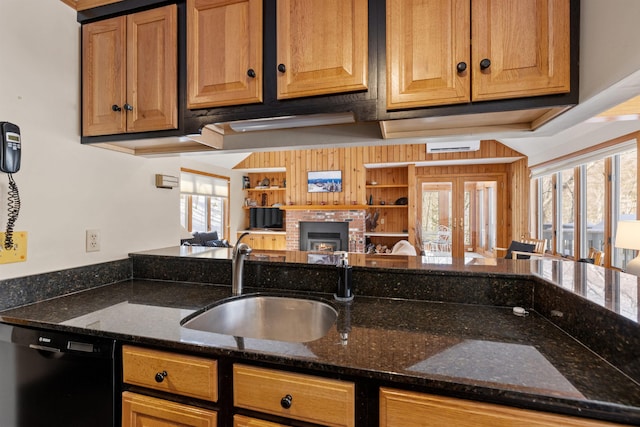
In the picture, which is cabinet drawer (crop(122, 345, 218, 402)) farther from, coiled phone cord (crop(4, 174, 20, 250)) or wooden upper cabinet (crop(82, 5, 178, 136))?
wooden upper cabinet (crop(82, 5, 178, 136))

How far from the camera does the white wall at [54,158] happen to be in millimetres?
1281

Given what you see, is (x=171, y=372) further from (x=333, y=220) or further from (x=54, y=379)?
(x=333, y=220)

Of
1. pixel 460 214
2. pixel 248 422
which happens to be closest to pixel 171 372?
pixel 248 422

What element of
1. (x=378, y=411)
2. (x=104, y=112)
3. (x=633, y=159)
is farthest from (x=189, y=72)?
(x=633, y=159)

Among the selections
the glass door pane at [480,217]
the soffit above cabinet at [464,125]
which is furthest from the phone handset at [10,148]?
the glass door pane at [480,217]

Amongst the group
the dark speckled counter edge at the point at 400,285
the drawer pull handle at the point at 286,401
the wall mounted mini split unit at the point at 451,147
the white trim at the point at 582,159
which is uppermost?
the wall mounted mini split unit at the point at 451,147

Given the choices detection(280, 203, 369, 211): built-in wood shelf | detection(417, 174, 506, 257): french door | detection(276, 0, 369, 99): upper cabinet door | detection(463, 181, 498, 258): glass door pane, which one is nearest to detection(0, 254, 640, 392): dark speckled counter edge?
detection(276, 0, 369, 99): upper cabinet door

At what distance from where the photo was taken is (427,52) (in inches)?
43.4

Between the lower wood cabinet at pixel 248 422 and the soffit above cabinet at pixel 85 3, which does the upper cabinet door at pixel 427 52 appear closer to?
the lower wood cabinet at pixel 248 422

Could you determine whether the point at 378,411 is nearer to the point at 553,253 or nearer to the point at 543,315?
the point at 543,315

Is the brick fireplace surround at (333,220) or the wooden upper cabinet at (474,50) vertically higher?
the wooden upper cabinet at (474,50)

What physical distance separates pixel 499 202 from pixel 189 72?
642 centimetres

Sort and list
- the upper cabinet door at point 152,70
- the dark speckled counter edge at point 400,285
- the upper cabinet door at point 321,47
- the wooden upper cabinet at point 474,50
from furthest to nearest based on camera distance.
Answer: the upper cabinet door at point 152,70, the upper cabinet door at point 321,47, the wooden upper cabinet at point 474,50, the dark speckled counter edge at point 400,285

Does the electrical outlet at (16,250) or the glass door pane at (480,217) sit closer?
the electrical outlet at (16,250)
